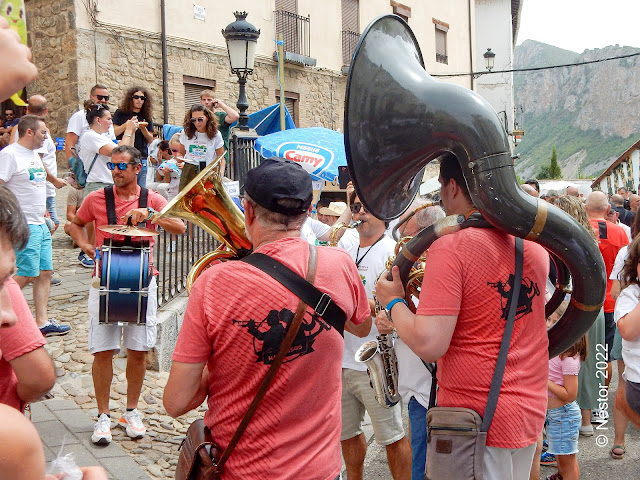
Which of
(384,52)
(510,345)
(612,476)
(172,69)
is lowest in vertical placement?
(612,476)

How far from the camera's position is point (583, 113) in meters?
118

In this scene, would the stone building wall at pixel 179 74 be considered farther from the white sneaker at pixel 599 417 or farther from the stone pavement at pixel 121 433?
the white sneaker at pixel 599 417

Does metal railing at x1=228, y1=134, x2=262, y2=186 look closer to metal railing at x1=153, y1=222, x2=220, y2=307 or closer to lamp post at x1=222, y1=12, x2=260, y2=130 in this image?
lamp post at x1=222, y1=12, x2=260, y2=130

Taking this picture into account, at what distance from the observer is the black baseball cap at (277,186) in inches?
88.4

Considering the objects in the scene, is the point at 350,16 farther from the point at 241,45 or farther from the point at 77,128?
the point at 77,128

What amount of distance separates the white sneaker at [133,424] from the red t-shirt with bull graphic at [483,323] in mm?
2715

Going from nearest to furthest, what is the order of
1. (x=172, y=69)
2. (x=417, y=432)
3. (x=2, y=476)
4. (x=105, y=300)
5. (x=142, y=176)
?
(x=2, y=476) → (x=417, y=432) → (x=105, y=300) → (x=142, y=176) → (x=172, y=69)

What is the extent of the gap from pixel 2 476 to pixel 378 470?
3.98 m

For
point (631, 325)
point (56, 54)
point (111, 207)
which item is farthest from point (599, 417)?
point (56, 54)

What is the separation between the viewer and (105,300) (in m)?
4.48

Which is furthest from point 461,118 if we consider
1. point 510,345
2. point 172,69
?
point 172,69

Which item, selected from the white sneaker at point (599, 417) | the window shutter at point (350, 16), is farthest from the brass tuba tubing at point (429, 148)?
the window shutter at point (350, 16)

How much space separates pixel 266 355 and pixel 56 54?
1245cm

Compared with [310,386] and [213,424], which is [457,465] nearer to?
[310,386]
